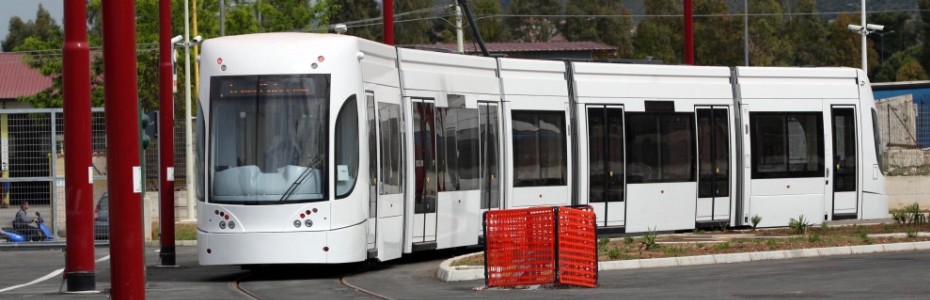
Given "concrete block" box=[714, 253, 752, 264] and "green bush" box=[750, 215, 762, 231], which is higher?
A: "green bush" box=[750, 215, 762, 231]

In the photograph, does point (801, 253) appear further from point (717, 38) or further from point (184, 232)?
point (717, 38)

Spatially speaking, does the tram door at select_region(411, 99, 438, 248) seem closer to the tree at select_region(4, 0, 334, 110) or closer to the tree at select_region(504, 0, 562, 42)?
the tree at select_region(4, 0, 334, 110)

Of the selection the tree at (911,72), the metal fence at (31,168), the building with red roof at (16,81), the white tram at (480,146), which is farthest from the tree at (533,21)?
the white tram at (480,146)

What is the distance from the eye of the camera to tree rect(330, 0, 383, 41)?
380ft

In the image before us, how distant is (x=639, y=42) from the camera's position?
111938 mm

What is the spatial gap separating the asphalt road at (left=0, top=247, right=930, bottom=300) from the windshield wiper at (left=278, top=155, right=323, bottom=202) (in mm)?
1075

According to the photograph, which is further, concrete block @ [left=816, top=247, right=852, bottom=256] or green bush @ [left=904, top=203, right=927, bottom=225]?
green bush @ [left=904, top=203, right=927, bottom=225]

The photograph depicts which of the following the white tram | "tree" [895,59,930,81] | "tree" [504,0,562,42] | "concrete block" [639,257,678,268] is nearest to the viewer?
the white tram

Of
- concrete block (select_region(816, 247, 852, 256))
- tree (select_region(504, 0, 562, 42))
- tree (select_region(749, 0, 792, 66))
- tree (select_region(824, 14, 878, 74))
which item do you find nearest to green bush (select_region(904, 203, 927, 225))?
concrete block (select_region(816, 247, 852, 256))

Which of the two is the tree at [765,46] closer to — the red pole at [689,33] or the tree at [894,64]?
the tree at [894,64]

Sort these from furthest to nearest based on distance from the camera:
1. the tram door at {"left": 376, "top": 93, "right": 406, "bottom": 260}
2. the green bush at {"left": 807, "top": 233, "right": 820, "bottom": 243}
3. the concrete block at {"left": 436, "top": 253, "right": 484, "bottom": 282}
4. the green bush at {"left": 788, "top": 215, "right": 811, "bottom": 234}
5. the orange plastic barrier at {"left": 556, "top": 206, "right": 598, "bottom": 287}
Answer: the green bush at {"left": 788, "top": 215, "right": 811, "bottom": 234}
the green bush at {"left": 807, "top": 233, "right": 820, "bottom": 243}
the tram door at {"left": 376, "top": 93, "right": 406, "bottom": 260}
the concrete block at {"left": 436, "top": 253, "right": 484, "bottom": 282}
the orange plastic barrier at {"left": 556, "top": 206, "right": 598, "bottom": 287}

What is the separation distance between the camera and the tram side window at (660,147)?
1058 inches

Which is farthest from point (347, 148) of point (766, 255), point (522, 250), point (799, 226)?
point (799, 226)

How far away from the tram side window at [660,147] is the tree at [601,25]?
87.2 m
